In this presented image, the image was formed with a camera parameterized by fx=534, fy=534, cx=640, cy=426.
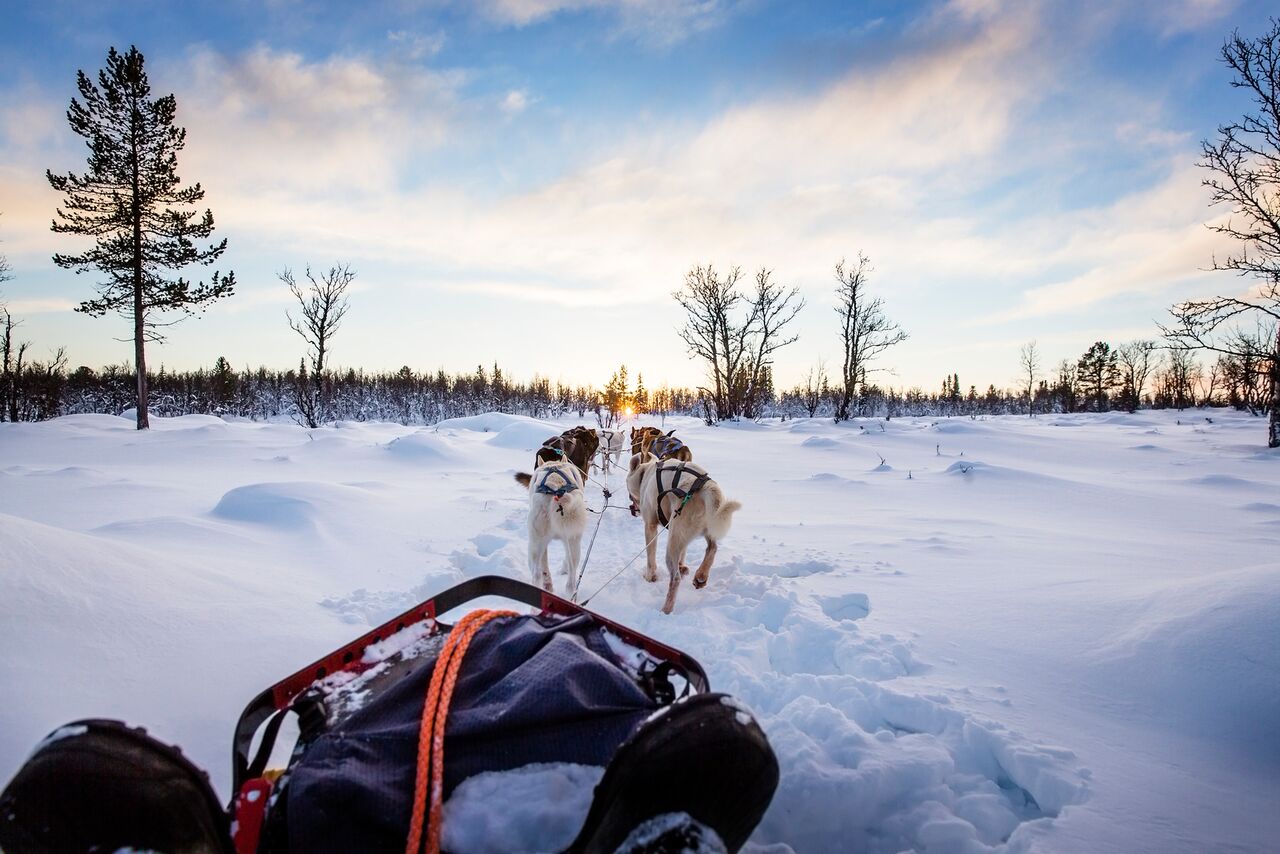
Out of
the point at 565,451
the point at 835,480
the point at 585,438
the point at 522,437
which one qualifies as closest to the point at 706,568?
the point at 565,451

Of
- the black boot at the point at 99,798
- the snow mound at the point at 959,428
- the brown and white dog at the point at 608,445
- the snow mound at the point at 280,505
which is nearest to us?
the black boot at the point at 99,798

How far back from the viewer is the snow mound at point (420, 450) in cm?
1205

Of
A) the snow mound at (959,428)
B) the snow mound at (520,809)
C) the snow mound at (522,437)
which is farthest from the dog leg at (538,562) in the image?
the snow mound at (959,428)

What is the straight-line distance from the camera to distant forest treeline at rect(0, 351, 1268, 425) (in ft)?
134

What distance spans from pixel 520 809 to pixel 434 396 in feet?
195

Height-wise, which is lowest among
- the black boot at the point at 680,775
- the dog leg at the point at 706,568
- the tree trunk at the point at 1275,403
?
the dog leg at the point at 706,568

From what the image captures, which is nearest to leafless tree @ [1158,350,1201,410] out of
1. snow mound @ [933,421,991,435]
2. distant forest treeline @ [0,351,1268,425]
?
distant forest treeline @ [0,351,1268,425]

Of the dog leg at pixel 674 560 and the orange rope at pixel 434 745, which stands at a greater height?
the orange rope at pixel 434 745

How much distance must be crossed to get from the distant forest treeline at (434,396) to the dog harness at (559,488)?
3039 cm

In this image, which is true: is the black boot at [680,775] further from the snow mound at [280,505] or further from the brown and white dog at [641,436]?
the brown and white dog at [641,436]

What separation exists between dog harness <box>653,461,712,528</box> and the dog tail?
95mm

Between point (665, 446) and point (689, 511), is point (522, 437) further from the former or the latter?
point (689, 511)

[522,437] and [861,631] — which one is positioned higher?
[522,437]

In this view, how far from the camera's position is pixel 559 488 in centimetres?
438
